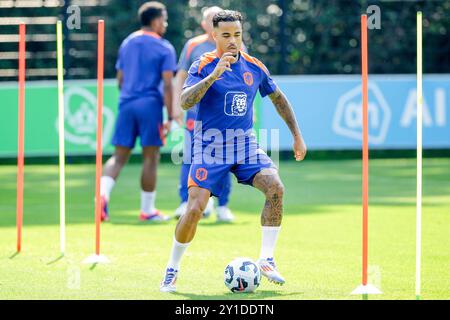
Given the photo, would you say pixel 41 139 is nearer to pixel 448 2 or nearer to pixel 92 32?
pixel 92 32

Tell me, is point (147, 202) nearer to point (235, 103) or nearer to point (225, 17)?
point (235, 103)

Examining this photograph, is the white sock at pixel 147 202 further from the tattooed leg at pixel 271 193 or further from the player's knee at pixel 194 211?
the player's knee at pixel 194 211

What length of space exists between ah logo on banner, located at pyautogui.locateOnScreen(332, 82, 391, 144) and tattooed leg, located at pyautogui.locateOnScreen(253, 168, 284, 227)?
35.4 feet

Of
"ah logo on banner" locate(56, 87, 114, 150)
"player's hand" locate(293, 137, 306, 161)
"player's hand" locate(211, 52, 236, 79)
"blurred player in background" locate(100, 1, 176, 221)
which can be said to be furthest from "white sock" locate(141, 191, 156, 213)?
"ah logo on banner" locate(56, 87, 114, 150)

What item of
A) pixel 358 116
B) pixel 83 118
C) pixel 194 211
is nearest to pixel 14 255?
pixel 194 211

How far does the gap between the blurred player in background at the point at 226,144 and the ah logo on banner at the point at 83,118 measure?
34.7 feet

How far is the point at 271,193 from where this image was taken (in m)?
7.52

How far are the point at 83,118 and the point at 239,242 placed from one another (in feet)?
28.7

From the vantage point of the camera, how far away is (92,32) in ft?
68.2

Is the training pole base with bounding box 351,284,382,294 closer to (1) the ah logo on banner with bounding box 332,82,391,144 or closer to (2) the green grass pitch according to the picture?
(2) the green grass pitch

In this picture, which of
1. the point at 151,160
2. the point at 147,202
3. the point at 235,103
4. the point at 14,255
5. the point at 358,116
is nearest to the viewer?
the point at 235,103

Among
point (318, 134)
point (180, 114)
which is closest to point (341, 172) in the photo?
point (318, 134)

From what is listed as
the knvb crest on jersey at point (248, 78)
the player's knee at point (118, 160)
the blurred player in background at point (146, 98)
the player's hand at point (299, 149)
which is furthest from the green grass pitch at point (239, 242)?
the knvb crest on jersey at point (248, 78)
